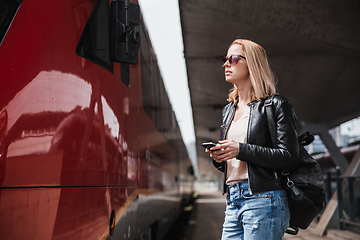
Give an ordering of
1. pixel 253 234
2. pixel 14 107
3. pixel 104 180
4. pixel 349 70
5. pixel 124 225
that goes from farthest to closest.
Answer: pixel 349 70
pixel 124 225
pixel 104 180
pixel 253 234
pixel 14 107

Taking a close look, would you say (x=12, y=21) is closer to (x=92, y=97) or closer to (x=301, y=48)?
(x=92, y=97)

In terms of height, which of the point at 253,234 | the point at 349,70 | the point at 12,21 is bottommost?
the point at 253,234

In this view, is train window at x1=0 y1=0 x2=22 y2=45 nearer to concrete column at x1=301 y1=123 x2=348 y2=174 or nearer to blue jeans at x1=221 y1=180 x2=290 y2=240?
blue jeans at x1=221 y1=180 x2=290 y2=240

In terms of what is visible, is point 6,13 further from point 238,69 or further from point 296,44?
point 296,44

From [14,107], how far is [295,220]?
53.8 inches

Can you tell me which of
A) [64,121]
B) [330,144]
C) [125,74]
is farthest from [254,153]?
[330,144]

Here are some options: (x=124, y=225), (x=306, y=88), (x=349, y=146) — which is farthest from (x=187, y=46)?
(x=124, y=225)

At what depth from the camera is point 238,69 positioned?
2025 millimetres

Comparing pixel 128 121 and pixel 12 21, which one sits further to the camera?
pixel 128 121

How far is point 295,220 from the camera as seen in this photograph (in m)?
1.76

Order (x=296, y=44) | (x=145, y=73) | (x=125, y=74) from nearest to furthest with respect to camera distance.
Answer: (x=125, y=74) → (x=145, y=73) → (x=296, y=44)

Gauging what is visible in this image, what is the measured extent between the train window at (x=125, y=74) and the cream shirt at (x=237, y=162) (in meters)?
1.19

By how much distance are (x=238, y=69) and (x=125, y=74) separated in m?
1.23

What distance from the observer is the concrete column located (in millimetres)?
14812
